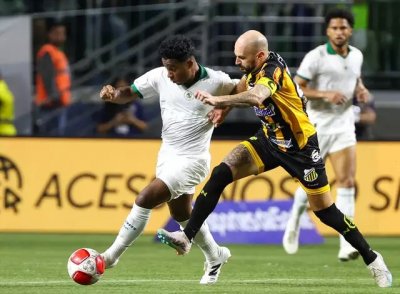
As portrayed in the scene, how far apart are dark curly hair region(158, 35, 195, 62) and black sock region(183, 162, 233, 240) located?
95 centimetres

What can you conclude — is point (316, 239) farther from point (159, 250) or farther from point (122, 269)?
point (122, 269)

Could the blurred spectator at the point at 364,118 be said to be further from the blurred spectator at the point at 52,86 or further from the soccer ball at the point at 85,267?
the soccer ball at the point at 85,267

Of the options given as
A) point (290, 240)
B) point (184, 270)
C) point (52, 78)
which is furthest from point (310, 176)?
point (52, 78)

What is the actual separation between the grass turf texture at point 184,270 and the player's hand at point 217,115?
1.28 meters

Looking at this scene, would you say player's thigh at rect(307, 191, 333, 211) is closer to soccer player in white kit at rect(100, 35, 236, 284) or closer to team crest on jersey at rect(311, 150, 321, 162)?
team crest on jersey at rect(311, 150, 321, 162)

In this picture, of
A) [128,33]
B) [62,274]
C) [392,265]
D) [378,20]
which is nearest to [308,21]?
[378,20]

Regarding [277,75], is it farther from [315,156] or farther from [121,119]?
Answer: [121,119]

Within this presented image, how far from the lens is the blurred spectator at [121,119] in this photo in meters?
20.2

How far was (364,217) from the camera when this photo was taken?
662 inches

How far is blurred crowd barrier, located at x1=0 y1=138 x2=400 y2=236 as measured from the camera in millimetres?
16703

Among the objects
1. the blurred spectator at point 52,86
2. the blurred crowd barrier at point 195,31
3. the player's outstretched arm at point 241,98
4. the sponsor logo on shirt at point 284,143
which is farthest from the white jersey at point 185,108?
the blurred crowd barrier at point 195,31

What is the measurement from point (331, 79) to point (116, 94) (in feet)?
12.4

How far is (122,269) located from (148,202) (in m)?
1.92

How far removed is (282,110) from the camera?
10648mm
